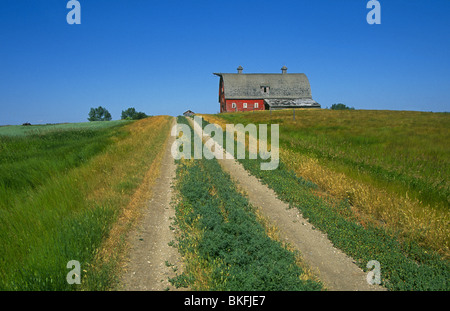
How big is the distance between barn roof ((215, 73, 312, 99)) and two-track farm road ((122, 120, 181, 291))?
6260 centimetres

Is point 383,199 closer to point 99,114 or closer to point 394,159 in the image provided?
point 394,159

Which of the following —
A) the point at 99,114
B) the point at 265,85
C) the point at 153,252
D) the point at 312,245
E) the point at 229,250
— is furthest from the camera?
the point at 99,114

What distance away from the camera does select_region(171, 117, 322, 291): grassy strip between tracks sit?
14.1 ft

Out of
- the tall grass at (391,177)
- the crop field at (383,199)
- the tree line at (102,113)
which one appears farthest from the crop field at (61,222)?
the tree line at (102,113)

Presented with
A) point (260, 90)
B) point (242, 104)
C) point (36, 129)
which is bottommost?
point (36, 129)

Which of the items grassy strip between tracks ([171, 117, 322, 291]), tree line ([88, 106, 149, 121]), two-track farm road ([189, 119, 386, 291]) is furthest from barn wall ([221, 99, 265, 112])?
tree line ([88, 106, 149, 121])

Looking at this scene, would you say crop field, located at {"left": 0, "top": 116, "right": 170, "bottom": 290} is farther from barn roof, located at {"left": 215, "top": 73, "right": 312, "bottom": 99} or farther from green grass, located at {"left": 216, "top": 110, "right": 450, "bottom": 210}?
barn roof, located at {"left": 215, "top": 73, "right": 312, "bottom": 99}

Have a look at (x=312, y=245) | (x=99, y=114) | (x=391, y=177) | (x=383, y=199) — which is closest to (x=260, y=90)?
(x=391, y=177)

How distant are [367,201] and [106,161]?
11.9 m

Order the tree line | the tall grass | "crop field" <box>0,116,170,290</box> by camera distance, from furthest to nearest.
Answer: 1. the tree line
2. the tall grass
3. "crop field" <box>0,116,170,290</box>

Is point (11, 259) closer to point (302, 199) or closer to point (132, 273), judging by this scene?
point (132, 273)

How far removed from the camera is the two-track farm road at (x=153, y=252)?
4.57m

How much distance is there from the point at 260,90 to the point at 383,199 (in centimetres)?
6512

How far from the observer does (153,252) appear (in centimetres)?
553
